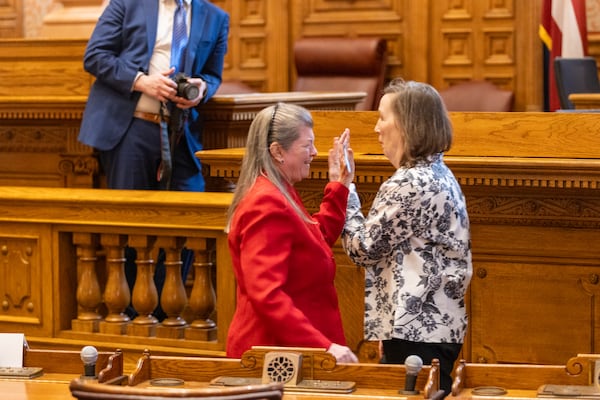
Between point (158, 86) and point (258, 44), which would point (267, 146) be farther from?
point (258, 44)

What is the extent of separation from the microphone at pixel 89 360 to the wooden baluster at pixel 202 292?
141 centimetres

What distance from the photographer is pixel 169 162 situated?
4.95m

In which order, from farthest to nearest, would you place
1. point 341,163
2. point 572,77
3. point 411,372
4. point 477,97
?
point 477,97, point 572,77, point 341,163, point 411,372

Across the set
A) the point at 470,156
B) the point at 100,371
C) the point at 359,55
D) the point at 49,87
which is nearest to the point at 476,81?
the point at 359,55

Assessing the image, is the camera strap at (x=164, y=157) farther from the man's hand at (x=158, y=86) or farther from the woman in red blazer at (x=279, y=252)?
the woman in red blazer at (x=279, y=252)

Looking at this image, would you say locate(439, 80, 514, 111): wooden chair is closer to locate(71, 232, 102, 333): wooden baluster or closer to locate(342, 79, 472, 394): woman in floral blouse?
locate(71, 232, 102, 333): wooden baluster

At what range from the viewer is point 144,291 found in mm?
4188

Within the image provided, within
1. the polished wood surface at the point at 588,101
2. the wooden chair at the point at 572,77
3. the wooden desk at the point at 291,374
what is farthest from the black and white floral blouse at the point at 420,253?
the wooden chair at the point at 572,77

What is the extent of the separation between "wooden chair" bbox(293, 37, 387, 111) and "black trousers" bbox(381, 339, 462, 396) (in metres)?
5.33

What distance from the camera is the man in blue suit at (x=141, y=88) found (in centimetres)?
502

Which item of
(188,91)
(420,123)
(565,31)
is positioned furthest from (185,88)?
(565,31)

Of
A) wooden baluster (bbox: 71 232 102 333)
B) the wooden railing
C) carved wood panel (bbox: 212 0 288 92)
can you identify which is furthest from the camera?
carved wood panel (bbox: 212 0 288 92)

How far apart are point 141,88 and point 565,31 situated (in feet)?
12.7

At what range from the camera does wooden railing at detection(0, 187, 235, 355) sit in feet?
13.5
